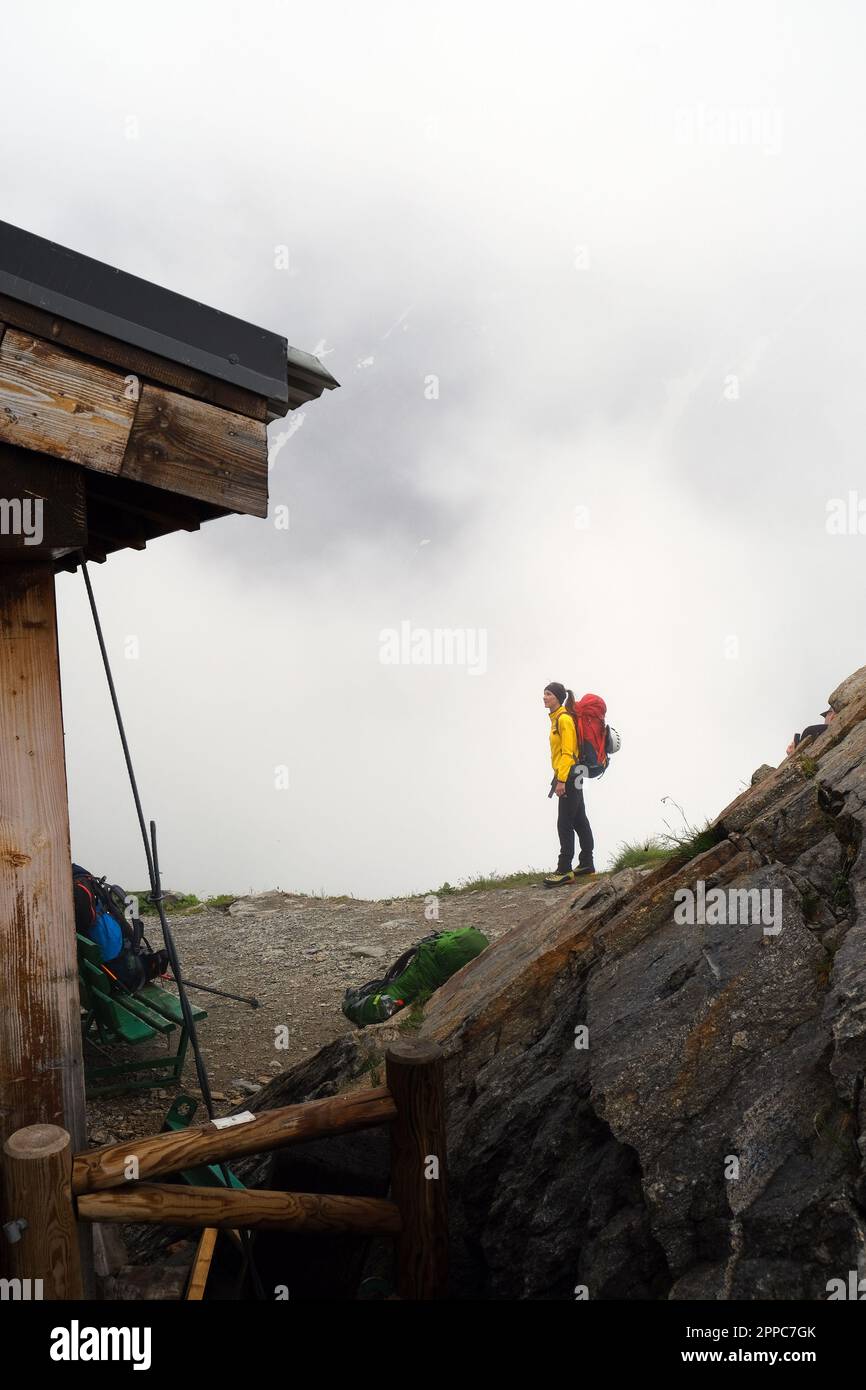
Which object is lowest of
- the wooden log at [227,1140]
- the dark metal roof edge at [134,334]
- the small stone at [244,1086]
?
the small stone at [244,1086]

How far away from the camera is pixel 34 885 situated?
363 cm

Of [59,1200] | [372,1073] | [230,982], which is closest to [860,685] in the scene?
[372,1073]

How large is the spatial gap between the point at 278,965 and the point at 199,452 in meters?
9.71

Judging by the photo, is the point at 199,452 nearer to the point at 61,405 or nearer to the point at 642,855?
the point at 61,405

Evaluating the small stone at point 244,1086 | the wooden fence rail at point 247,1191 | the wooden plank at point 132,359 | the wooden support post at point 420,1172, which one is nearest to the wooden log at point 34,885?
the wooden fence rail at point 247,1191

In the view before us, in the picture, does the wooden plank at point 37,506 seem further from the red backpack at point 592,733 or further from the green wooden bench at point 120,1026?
the red backpack at point 592,733

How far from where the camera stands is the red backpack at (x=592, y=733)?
523 inches

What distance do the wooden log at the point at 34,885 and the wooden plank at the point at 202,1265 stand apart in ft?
3.02

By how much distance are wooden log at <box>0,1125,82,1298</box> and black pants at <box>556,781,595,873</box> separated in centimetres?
1048

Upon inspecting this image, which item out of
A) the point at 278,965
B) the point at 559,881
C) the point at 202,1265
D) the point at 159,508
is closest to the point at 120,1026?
the point at 202,1265

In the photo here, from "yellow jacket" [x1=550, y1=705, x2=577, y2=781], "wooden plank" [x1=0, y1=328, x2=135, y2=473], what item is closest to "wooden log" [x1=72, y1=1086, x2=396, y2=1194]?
"wooden plank" [x1=0, y1=328, x2=135, y2=473]
